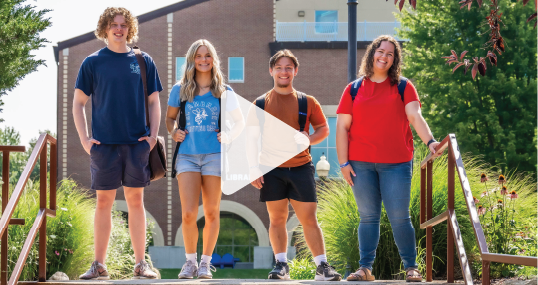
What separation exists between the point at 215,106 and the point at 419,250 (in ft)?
11.5

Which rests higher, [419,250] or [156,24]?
[156,24]

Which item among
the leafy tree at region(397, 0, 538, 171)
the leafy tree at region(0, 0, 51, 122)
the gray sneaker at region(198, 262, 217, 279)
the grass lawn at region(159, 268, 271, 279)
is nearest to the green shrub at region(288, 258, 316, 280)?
the gray sneaker at region(198, 262, 217, 279)

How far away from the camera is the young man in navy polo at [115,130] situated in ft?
14.5

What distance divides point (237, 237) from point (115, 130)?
66.7 feet

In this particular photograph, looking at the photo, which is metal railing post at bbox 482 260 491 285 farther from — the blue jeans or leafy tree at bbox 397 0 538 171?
leafy tree at bbox 397 0 538 171

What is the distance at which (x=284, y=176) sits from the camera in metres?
4.62

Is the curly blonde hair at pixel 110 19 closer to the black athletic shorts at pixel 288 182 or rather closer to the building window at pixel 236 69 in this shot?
the black athletic shorts at pixel 288 182

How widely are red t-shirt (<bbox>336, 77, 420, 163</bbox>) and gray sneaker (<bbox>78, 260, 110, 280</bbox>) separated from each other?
6.60 feet

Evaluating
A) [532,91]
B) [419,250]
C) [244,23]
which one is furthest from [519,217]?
[244,23]

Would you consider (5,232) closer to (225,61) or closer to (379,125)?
(379,125)

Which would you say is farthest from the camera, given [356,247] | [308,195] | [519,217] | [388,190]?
[356,247]

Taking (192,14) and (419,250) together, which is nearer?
(419,250)

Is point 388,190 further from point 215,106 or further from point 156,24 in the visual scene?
point 156,24

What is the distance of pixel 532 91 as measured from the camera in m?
14.4
